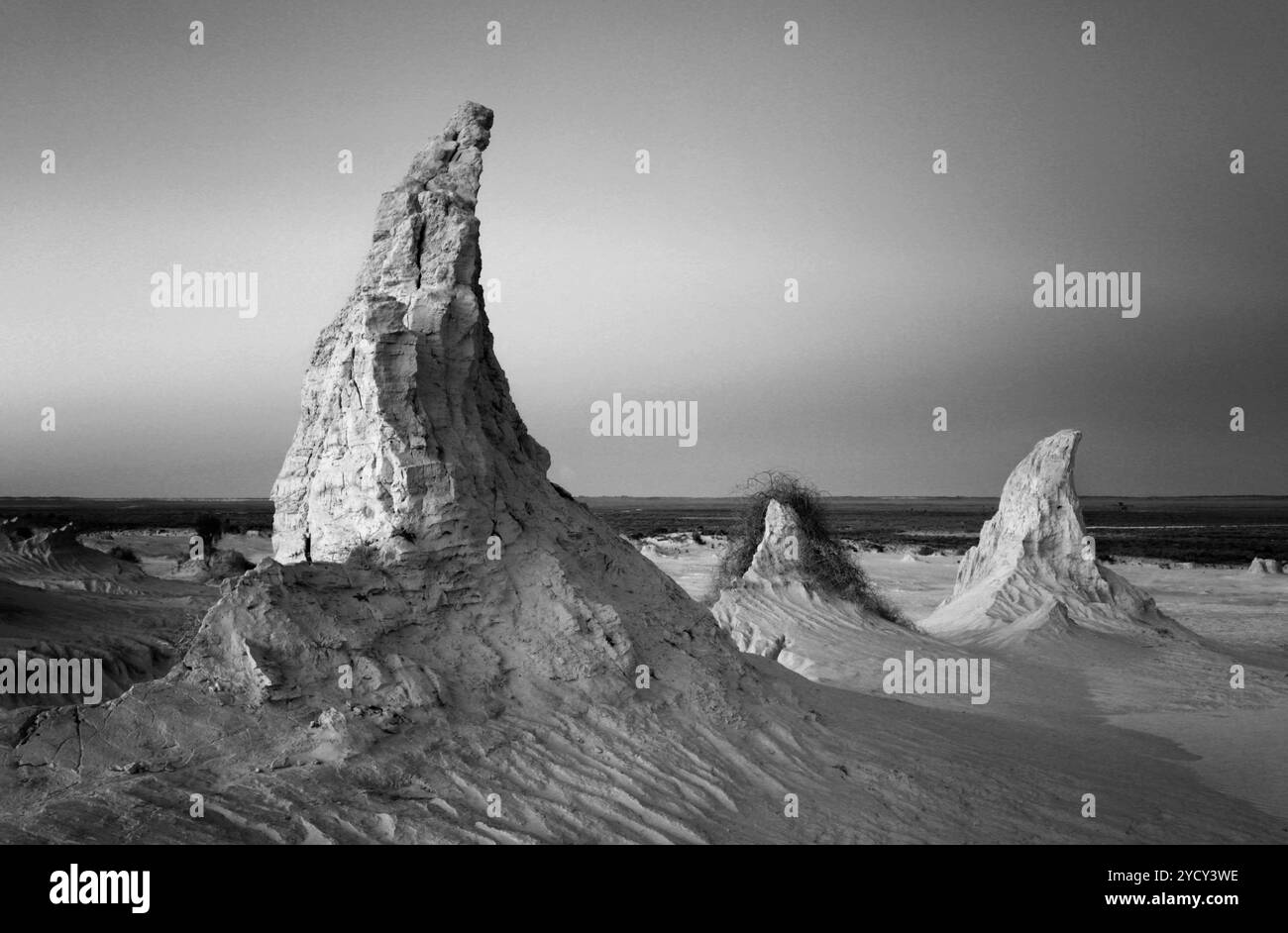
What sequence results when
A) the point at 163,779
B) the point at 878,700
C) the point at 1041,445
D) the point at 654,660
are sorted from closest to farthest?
the point at 163,779
the point at 654,660
the point at 878,700
the point at 1041,445

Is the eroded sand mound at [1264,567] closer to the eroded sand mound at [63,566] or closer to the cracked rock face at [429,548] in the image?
the cracked rock face at [429,548]

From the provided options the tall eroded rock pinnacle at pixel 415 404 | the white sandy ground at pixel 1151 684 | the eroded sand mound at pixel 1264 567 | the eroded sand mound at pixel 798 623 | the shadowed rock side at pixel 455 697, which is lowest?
the eroded sand mound at pixel 1264 567

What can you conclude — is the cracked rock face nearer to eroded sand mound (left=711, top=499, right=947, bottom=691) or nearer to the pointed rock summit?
eroded sand mound (left=711, top=499, right=947, bottom=691)

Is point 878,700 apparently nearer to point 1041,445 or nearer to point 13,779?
point 13,779

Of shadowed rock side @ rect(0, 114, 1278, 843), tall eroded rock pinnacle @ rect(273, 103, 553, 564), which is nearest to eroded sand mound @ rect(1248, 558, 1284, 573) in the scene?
shadowed rock side @ rect(0, 114, 1278, 843)

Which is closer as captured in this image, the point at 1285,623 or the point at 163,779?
the point at 163,779

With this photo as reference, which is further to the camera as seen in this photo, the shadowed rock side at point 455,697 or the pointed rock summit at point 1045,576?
the pointed rock summit at point 1045,576

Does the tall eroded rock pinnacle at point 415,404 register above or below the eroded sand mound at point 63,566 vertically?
above

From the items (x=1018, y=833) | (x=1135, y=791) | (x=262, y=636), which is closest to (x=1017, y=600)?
(x=1135, y=791)

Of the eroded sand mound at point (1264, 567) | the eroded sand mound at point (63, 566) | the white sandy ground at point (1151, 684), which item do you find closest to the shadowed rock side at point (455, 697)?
the white sandy ground at point (1151, 684)
